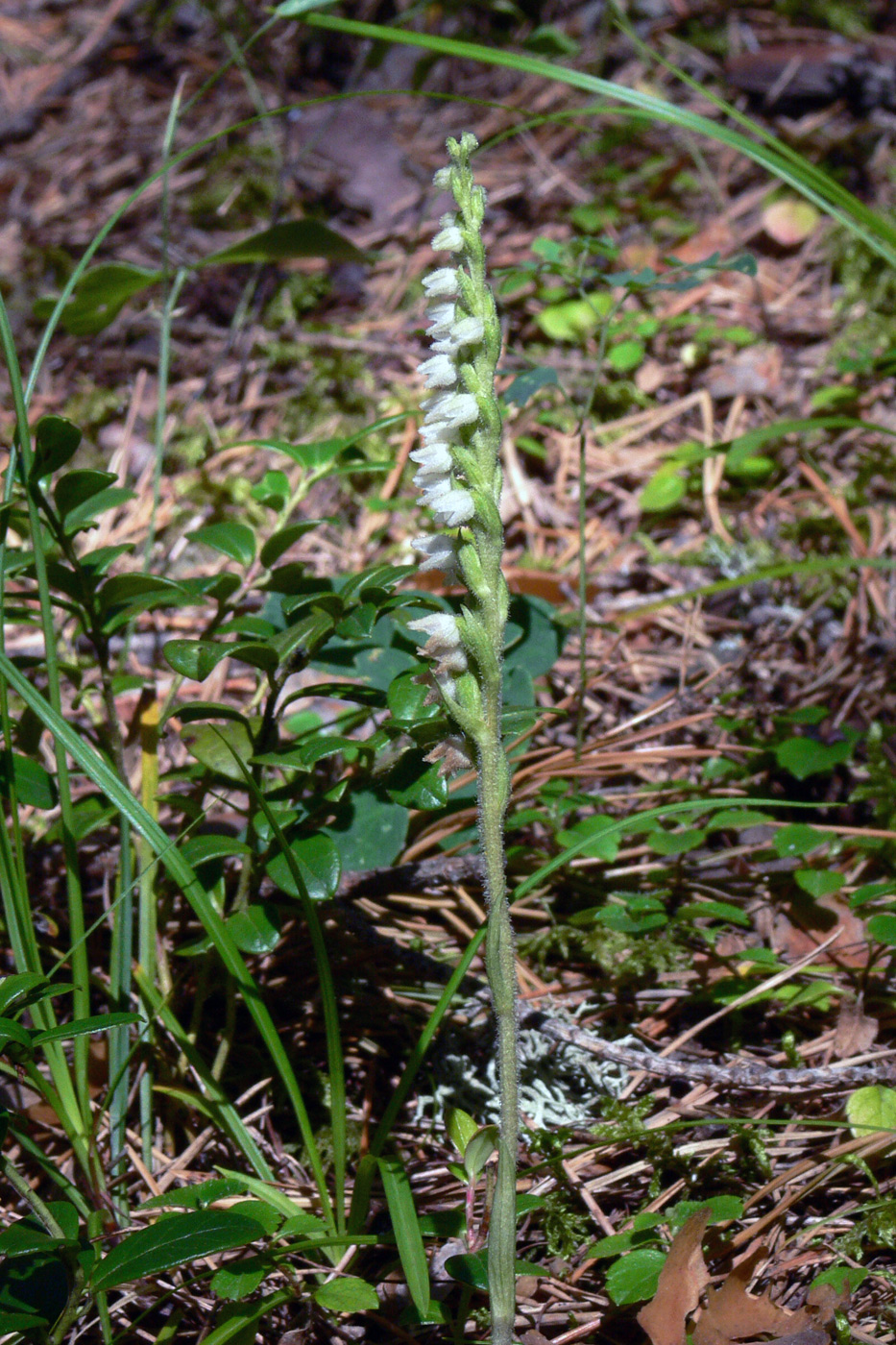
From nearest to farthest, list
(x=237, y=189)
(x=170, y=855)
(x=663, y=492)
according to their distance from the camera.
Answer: (x=170, y=855) < (x=663, y=492) < (x=237, y=189)

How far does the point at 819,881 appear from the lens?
1.36 meters

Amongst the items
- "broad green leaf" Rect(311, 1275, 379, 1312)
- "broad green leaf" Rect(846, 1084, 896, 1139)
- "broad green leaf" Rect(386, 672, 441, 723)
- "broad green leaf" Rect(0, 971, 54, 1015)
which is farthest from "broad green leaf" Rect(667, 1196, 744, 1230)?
"broad green leaf" Rect(0, 971, 54, 1015)

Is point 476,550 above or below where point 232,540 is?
above

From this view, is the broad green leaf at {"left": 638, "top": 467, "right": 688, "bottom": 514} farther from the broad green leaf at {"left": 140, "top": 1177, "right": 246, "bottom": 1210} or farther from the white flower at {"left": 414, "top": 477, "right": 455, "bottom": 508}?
the broad green leaf at {"left": 140, "top": 1177, "right": 246, "bottom": 1210}

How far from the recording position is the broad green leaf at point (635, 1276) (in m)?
0.97

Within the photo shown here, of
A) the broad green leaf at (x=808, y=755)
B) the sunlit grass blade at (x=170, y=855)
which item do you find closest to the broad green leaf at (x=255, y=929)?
the sunlit grass blade at (x=170, y=855)

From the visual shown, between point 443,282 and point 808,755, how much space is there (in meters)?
1.05

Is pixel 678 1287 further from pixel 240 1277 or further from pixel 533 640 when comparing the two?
pixel 533 640

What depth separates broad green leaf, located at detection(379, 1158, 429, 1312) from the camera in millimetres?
901

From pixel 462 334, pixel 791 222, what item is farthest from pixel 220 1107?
pixel 791 222

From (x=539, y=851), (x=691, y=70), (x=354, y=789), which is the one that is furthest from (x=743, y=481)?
(x=691, y=70)

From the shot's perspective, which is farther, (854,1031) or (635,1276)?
(854,1031)

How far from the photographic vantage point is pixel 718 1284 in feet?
3.50

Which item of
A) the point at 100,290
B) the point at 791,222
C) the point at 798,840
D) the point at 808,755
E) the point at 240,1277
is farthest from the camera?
the point at 791,222
